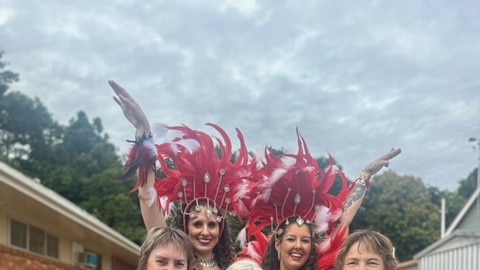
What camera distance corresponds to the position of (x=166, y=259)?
2.84 m

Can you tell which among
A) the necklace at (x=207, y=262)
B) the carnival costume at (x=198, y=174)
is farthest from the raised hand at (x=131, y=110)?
the necklace at (x=207, y=262)

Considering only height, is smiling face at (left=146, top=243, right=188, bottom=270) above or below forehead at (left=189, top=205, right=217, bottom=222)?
below

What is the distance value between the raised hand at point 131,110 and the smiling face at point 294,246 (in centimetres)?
100

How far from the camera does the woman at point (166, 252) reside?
284 cm

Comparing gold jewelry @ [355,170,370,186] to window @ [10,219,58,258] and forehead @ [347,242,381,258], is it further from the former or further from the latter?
window @ [10,219,58,258]

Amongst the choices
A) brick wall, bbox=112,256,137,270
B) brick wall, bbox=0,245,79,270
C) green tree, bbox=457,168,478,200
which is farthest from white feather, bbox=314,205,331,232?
green tree, bbox=457,168,478,200

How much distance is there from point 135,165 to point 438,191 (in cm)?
4324

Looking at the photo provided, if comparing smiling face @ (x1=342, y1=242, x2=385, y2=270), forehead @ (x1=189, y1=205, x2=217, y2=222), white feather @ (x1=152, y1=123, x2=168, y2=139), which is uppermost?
white feather @ (x1=152, y1=123, x2=168, y2=139)

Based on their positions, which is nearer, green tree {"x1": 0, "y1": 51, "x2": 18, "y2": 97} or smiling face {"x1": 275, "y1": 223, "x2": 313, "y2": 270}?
smiling face {"x1": 275, "y1": 223, "x2": 313, "y2": 270}

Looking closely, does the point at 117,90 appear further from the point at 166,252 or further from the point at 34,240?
the point at 34,240

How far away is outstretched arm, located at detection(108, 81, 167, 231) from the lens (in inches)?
137

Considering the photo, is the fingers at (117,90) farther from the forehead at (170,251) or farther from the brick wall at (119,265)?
the brick wall at (119,265)

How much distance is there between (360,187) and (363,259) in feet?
4.53

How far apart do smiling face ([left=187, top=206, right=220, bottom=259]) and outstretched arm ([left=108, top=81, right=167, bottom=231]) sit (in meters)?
0.18
